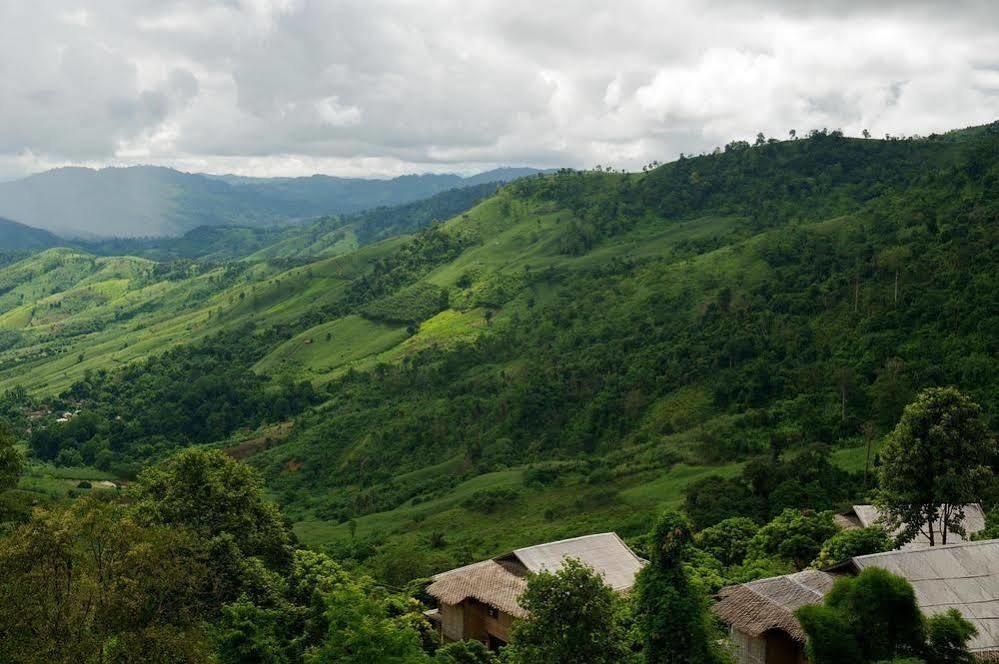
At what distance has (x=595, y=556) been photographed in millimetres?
42375

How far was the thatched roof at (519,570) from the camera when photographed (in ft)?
123

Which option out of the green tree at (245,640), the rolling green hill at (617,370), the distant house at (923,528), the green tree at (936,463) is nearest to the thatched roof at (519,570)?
the green tree at (245,640)

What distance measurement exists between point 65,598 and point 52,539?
1651 millimetres

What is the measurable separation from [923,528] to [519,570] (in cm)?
1973

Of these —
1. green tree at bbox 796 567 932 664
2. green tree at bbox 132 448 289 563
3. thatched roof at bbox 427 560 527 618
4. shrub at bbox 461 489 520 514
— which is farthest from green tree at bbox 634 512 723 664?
shrub at bbox 461 489 520 514

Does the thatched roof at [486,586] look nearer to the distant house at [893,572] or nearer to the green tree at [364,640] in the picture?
the distant house at [893,572]

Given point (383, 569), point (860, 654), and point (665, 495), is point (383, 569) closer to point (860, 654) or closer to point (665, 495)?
point (665, 495)

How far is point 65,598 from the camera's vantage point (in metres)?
22.7

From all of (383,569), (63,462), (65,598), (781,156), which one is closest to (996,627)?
(65,598)

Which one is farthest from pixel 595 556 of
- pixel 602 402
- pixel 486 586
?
pixel 602 402

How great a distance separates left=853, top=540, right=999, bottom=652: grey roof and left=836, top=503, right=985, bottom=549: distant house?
20.9 ft

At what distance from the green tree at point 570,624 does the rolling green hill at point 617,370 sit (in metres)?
30.8

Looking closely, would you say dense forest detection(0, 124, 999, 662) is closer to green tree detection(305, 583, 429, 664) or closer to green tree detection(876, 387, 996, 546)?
green tree detection(305, 583, 429, 664)

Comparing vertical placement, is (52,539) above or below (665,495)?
above
